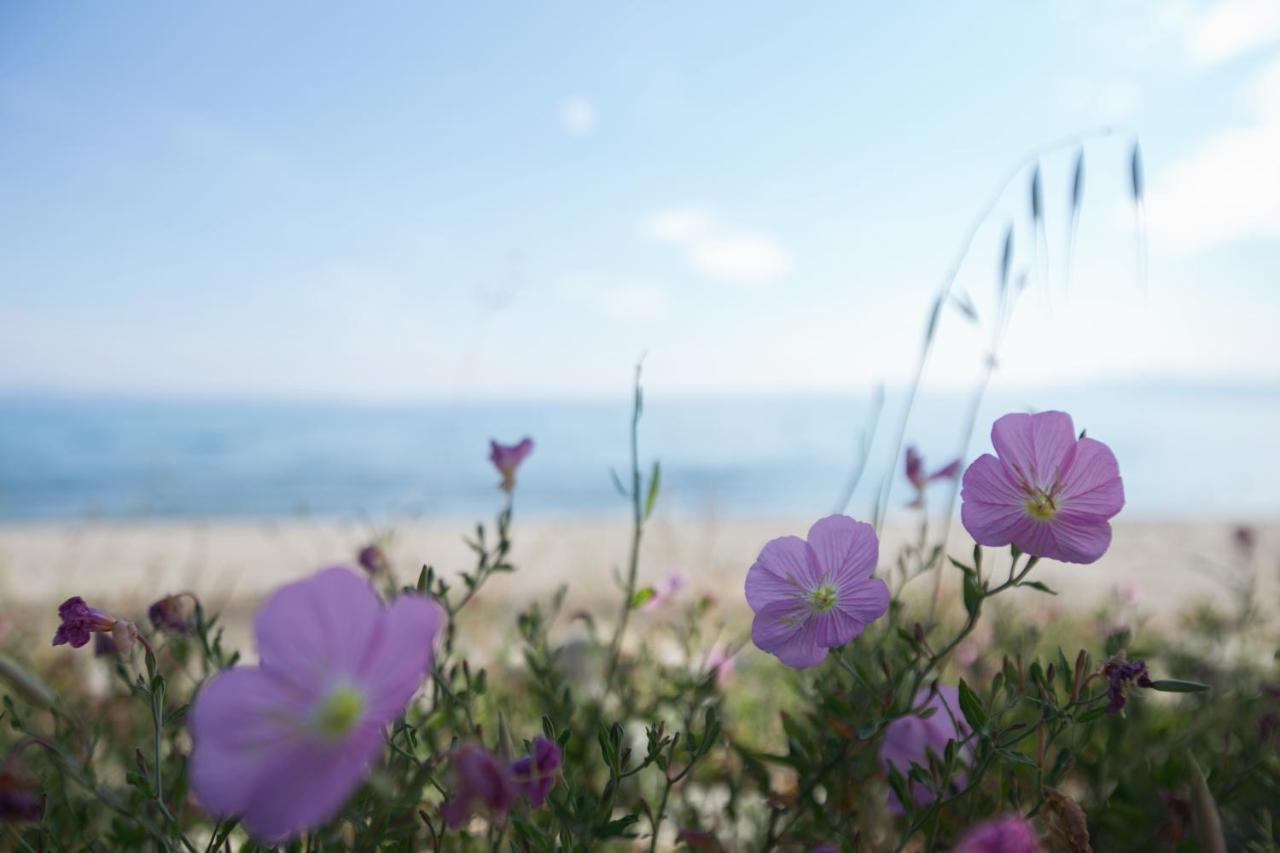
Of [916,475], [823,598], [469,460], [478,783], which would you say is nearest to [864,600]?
[823,598]

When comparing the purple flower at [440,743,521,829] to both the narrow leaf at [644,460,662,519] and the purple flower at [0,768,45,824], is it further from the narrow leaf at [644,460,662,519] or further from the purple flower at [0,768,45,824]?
the narrow leaf at [644,460,662,519]

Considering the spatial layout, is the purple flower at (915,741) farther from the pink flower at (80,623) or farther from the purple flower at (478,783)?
the pink flower at (80,623)

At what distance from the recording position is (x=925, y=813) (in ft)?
2.42

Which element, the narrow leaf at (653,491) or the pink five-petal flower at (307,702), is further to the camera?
the narrow leaf at (653,491)

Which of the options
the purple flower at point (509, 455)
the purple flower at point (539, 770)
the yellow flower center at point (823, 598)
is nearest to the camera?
the purple flower at point (539, 770)

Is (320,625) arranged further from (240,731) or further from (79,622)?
(79,622)

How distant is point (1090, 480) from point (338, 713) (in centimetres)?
69

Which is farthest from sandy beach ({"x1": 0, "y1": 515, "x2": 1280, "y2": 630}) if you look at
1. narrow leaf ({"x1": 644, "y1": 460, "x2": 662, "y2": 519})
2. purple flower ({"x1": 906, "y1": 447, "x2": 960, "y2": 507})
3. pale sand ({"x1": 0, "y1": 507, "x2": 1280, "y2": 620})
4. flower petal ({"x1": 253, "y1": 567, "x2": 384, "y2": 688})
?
flower petal ({"x1": 253, "y1": 567, "x2": 384, "y2": 688})

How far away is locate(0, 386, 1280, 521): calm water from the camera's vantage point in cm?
1572

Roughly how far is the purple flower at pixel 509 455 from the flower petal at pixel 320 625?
0.73 m

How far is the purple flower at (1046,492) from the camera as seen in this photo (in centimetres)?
78

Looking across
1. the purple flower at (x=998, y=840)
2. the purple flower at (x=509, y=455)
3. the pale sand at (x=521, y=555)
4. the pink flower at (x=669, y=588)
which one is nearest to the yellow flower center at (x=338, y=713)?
the purple flower at (x=998, y=840)

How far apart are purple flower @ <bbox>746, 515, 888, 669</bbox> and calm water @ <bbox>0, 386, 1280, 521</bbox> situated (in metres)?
2.94

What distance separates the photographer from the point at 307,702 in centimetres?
48
